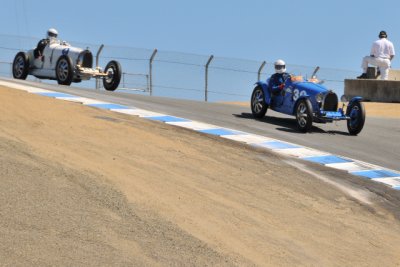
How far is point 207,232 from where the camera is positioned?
264 inches

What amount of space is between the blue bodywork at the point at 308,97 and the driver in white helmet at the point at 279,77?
7 cm

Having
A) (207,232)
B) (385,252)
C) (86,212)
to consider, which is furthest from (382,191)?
(86,212)

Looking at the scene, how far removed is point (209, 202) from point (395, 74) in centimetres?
2123

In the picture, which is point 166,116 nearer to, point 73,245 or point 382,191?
point 382,191

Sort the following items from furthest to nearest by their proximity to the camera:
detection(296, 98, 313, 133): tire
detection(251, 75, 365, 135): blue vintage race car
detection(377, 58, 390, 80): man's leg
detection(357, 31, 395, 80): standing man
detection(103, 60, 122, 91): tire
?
detection(377, 58, 390, 80): man's leg < detection(357, 31, 395, 80): standing man < detection(103, 60, 122, 91): tire < detection(251, 75, 365, 135): blue vintage race car < detection(296, 98, 313, 133): tire

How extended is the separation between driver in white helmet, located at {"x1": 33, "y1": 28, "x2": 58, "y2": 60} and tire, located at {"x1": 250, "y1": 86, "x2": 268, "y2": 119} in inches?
281

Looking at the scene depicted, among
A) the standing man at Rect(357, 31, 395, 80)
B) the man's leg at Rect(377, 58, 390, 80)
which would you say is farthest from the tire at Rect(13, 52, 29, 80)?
the man's leg at Rect(377, 58, 390, 80)

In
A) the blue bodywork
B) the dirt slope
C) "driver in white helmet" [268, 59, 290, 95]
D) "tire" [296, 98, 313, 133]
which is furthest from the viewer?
"driver in white helmet" [268, 59, 290, 95]

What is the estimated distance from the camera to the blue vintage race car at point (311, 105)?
15.0m

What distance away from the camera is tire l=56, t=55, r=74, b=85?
66.7 feet

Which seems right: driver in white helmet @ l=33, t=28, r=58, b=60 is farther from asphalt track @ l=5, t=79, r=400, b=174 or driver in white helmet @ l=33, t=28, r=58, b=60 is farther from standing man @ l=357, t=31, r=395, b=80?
standing man @ l=357, t=31, r=395, b=80

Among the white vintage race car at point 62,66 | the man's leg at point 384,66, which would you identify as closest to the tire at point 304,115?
the white vintage race car at point 62,66

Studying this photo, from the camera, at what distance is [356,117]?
15.4 m

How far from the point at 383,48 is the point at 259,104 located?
8.55m
